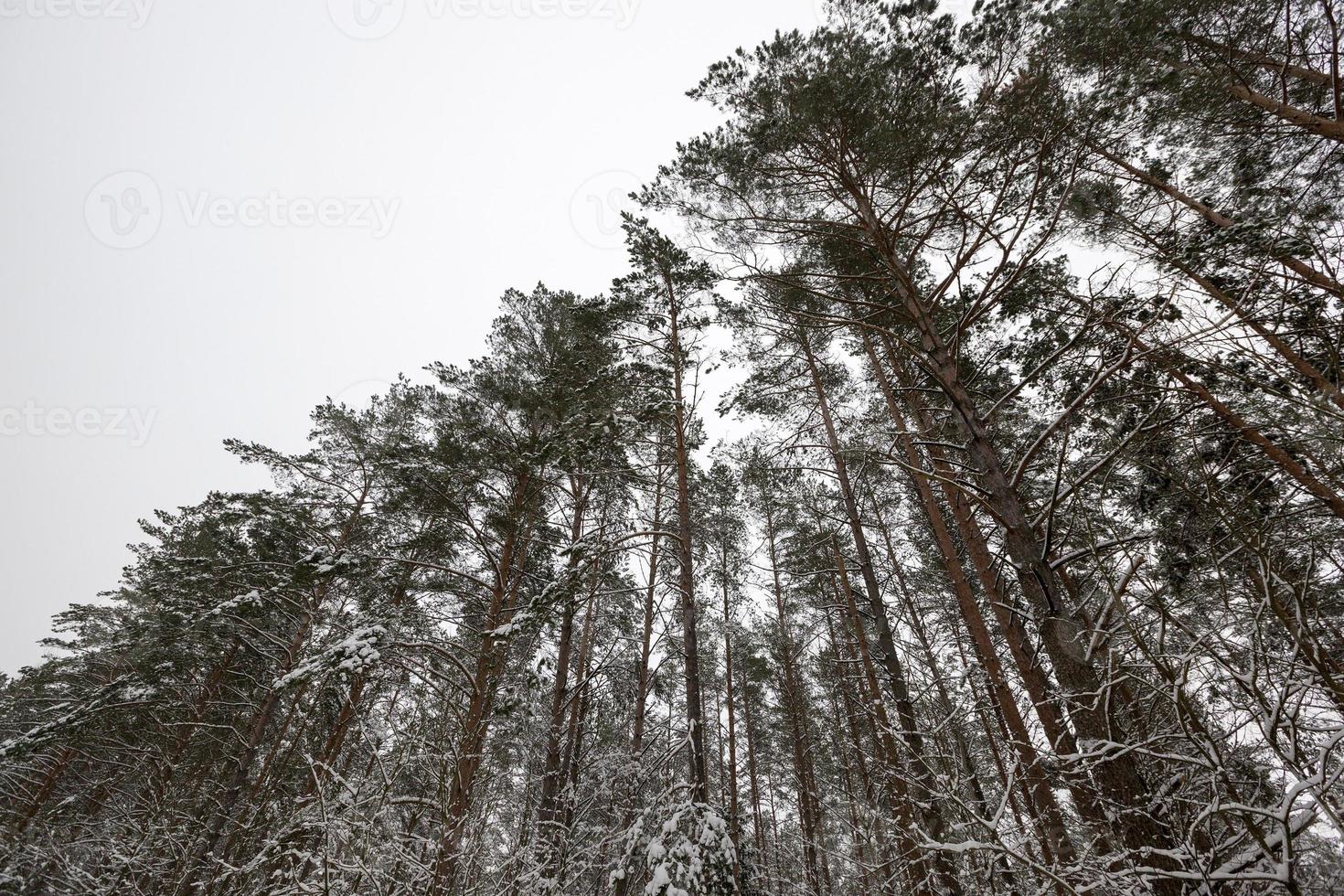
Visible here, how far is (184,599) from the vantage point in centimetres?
1090

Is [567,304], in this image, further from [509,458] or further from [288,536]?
[288,536]

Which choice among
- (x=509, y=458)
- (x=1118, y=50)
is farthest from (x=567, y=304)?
(x=1118, y=50)

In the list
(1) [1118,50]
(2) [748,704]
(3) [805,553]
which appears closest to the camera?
(1) [1118,50]

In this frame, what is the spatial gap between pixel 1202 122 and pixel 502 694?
39.5 ft

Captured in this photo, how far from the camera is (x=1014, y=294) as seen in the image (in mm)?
7562

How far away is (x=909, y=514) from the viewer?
46.0 ft

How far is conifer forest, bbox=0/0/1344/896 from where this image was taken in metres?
2.58

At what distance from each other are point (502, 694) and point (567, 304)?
7.52m

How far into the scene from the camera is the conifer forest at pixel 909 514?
258 centimetres

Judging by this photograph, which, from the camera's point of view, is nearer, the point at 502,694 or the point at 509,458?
the point at 502,694

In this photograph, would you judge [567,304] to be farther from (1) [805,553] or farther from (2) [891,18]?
(1) [805,553]

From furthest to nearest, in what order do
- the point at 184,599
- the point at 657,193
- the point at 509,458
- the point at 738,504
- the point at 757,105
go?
the point at 738,504 → the point at 184,599 → the point at 509,458 → the point at 657,193 → the point at 757,105

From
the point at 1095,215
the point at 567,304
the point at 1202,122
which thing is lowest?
the point at 1095,215

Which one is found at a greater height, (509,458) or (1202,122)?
(1202,122)
